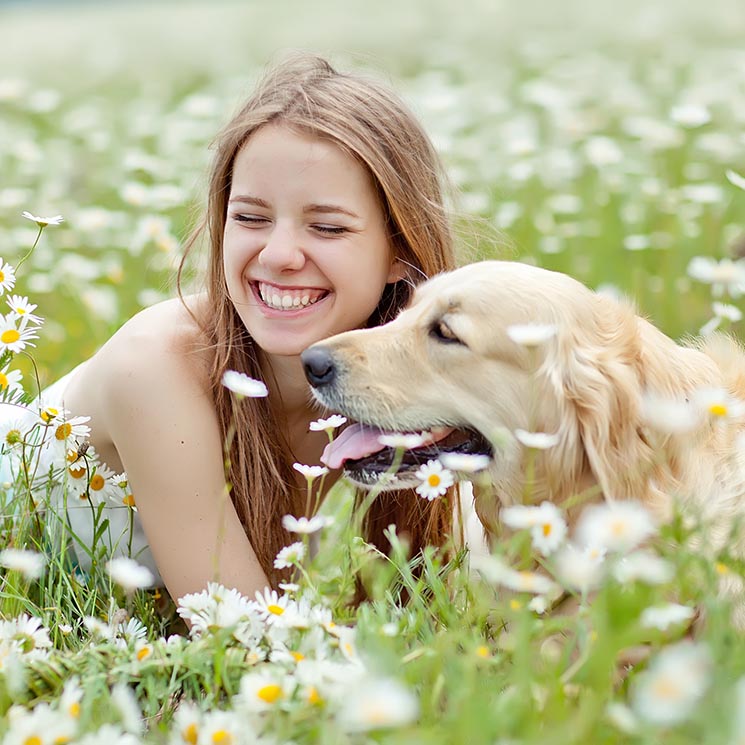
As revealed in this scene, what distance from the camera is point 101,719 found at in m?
2.00

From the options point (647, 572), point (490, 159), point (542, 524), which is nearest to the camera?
point (647, 572)

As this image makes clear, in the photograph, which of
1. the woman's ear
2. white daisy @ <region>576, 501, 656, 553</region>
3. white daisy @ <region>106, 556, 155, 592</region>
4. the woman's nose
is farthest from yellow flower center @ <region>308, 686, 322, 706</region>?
the woman's ear

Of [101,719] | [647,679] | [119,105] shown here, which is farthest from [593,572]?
[119,105]

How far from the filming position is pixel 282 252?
3033mm

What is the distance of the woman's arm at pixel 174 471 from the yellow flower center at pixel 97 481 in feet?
0.57

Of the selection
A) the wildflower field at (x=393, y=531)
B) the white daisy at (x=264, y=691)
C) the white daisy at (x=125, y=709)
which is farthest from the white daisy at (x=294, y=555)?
the white daisy at (x=125, y=709)

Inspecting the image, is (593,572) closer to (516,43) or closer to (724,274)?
(724,274)

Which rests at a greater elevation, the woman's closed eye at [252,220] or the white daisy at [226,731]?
the woman's closed eye at [252,220]

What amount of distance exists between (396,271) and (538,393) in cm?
79

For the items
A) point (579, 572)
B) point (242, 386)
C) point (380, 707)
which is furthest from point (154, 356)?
point (380, 707)

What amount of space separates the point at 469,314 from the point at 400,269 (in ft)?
1.99

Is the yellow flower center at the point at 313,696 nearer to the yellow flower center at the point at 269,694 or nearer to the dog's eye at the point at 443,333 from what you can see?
the yellow flower center at the point at 269,694

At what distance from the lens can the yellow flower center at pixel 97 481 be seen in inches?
114

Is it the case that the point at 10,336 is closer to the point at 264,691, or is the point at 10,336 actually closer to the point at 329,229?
the point at 329,229
